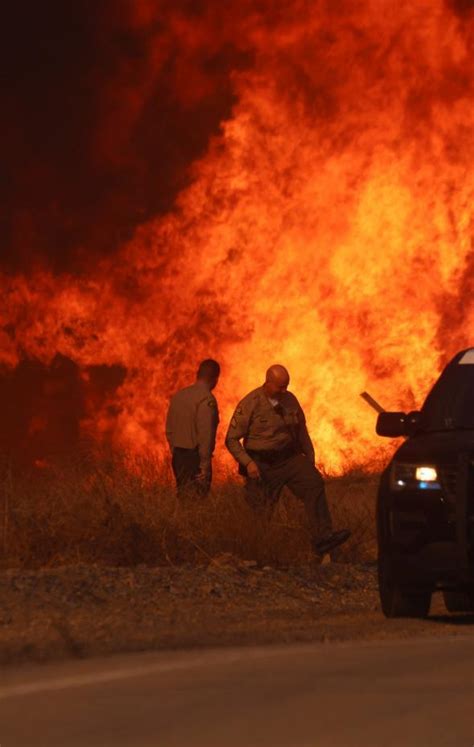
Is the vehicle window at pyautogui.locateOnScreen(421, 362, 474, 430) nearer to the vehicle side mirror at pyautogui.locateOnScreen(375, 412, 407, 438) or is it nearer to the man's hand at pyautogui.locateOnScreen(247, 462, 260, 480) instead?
the vehicle side mirror at pyautogui.locateOnScreen(375, 412, 407, 438)

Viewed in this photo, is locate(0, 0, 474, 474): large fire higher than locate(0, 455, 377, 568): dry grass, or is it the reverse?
locate(0, 0, 474, 474): large fire

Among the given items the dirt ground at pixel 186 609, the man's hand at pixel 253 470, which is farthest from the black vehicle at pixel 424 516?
the man's hand at pixel 253 470

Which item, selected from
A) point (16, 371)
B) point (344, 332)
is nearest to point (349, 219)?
point (344, 332)

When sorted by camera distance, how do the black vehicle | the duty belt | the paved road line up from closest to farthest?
the paved road < the black vehicle < the duty belt

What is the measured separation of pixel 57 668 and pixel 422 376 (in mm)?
21374

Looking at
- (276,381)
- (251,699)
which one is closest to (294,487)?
(276,381)

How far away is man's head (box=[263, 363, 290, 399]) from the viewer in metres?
19.3

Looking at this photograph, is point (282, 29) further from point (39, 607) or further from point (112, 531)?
point (39, 607)

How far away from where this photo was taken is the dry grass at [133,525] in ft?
58.4

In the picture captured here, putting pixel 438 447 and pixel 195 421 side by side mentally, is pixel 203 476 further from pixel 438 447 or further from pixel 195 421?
pixel 438 447

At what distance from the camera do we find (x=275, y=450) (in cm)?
1947

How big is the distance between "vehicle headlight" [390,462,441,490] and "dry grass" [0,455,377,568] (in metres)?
3.71

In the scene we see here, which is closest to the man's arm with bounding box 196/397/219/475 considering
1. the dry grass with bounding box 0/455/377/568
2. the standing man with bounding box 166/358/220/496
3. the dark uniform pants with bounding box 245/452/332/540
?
the standing man with bounding box 166/358/220/496

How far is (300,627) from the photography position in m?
14.4
